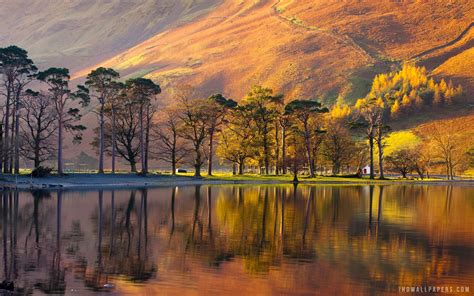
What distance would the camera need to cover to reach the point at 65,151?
646 feet

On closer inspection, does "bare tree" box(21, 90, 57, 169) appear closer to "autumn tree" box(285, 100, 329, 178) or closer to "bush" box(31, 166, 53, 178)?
"bush" box(31, 166, 53, 178)

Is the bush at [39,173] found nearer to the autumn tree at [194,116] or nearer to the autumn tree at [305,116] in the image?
the autumn tree at [194,116]

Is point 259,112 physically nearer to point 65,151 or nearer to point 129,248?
point 129,248

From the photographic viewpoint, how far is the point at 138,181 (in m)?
82.3

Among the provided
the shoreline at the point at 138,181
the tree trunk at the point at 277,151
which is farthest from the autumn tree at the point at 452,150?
the tree trunk at the point at 277,151

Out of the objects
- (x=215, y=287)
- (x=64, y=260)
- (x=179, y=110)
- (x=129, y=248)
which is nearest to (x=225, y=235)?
(x=129, y=248)

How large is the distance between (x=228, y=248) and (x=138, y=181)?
180ft

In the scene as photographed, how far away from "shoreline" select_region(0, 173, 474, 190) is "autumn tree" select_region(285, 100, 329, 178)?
258 inches

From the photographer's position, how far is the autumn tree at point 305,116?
10344cm

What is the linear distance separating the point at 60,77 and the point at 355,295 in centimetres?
6428

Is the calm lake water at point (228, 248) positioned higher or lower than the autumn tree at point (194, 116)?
lower

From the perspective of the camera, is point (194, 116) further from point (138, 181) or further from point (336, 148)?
point (336, 148)

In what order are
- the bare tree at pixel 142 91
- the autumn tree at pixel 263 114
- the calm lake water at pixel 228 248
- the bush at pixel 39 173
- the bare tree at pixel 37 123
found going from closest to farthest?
1. the calm lake water at pixel 228 248
2. the bush at pixel 39 173
3. the bare tree at pixel 37 123
4. the bare tree at pixel 142 91
5. the autumn tree at pixel 263 114

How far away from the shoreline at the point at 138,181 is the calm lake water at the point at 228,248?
17.9 meters
